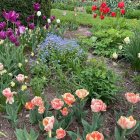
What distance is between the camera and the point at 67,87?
4.37m

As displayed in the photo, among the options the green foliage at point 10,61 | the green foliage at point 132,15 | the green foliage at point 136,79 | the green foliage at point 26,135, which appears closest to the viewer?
the green foliage at point 26,135

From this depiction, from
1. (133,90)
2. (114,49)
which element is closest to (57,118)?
(133,90)

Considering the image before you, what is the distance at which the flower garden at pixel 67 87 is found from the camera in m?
3.48

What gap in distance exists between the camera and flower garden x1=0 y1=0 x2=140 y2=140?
348 cm

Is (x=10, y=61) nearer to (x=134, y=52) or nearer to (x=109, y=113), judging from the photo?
(x=109, y=113)

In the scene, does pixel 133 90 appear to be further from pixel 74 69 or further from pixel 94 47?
pixel 94 47

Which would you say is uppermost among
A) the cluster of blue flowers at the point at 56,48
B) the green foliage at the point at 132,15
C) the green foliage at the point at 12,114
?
the cluster of blue flowers at the point at 56,48

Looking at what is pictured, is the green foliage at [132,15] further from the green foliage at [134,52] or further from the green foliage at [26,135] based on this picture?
the green foliage at [26,135]

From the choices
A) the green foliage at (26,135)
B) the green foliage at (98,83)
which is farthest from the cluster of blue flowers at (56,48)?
the green foliage at (26,135)

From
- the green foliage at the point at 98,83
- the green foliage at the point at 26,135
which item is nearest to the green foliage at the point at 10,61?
the green foliage at the point at 98,83

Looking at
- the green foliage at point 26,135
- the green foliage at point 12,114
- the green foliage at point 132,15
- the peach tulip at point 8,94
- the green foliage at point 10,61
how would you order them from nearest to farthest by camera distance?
the green foliage at point 26,135 < the peach tulip at point 8,94 < the green foliage at point 12,114 < the green foliage at point 10,61 < the green foliage at point 132,15

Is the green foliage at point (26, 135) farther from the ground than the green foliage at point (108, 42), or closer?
farther from the ground

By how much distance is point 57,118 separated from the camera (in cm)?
385

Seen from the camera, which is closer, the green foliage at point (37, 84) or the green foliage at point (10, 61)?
the green foliage at point (37, 84)
